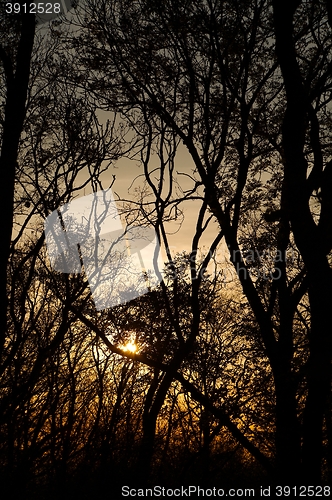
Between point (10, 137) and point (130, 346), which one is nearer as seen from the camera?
point (10, 137)

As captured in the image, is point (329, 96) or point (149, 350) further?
point (149, 350)

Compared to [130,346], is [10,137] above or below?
above

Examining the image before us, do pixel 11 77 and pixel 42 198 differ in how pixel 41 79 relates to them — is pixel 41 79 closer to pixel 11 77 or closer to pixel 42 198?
pixel 42 198

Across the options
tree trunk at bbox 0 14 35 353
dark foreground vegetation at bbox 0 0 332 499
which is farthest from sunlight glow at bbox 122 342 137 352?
tree trunk at bbox 0 14 35 353

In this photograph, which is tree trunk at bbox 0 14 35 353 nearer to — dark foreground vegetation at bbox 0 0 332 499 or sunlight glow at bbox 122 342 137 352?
dark foreground vegetation at bbox 0 0 332 499

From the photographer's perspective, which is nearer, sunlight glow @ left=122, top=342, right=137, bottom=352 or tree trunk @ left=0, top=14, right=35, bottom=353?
tree trunk @ left=0, top=14, right=35, bottom=353

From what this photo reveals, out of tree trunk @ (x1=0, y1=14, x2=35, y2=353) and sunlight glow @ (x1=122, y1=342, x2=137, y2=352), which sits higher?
tree trunk @ (x1=0, y1=14, x2=35, y2=353)

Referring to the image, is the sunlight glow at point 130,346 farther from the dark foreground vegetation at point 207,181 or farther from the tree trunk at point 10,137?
the tree trunk at point 10,137

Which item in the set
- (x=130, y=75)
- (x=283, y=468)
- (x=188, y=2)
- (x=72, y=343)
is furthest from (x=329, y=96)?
(x=72, y=343)

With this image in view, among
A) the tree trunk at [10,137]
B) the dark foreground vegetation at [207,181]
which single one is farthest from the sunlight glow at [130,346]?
the tree trunk at [10,137]

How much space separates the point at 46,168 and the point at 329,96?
7.29 meters

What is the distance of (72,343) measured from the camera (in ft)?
54.7

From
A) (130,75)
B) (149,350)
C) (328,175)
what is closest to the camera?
(328,175)

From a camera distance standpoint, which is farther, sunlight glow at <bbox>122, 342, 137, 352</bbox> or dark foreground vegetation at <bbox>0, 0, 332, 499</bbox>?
sunlight glow at <bbox>122, 342, 137, 352</bbox>
